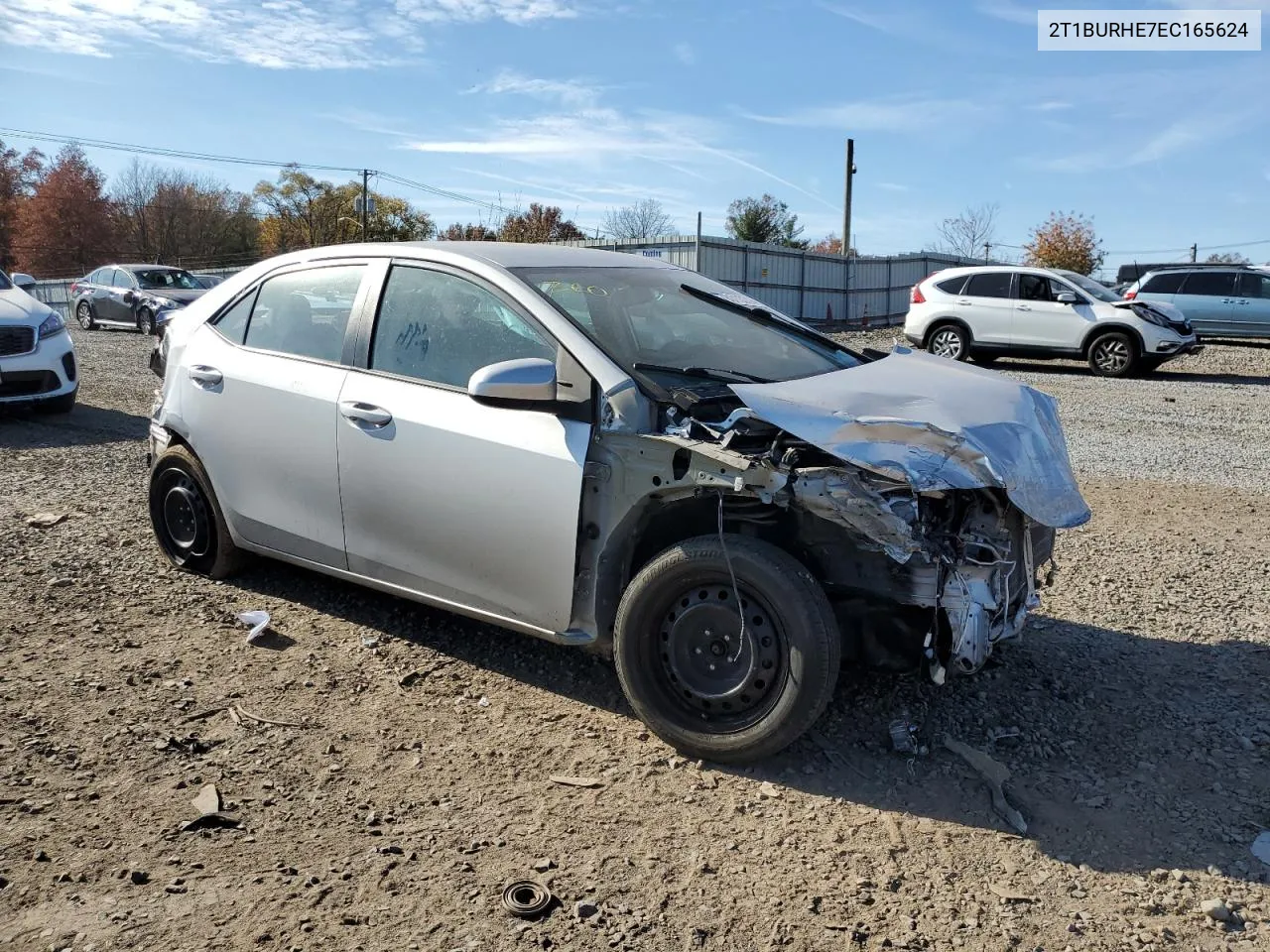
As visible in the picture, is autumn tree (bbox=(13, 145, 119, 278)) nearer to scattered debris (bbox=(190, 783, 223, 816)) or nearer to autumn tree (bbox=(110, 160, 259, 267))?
autumn tree (bbox=(110, 160, 259, 267))

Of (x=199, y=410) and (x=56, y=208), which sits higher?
(x=56, y=208)

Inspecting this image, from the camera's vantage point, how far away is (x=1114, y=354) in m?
16.9

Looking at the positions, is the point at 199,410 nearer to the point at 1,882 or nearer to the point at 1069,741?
the point at 1,882

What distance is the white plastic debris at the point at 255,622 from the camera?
4656mm

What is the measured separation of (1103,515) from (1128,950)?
15.8 feet

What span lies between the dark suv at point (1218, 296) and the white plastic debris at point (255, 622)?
19.6 m

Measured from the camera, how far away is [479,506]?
3.88 metres

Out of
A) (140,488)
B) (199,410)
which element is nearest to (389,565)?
(199,410)

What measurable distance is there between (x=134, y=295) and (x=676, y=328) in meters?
21.3

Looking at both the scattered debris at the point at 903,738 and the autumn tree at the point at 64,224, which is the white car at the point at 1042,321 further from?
the autumn tree at the point at 64,224

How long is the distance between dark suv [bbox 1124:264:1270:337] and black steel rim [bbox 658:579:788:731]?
770 inches

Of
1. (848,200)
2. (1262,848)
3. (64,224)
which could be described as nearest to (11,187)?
(64,224)

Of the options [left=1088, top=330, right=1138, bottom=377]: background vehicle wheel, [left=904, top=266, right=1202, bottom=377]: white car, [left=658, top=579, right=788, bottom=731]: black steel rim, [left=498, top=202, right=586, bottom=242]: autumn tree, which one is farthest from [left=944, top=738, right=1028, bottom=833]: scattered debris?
[left=498, top=202, right=586, bottom=242]: autumn tree

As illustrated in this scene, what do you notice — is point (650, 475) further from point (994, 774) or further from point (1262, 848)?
point (1262, 848)
